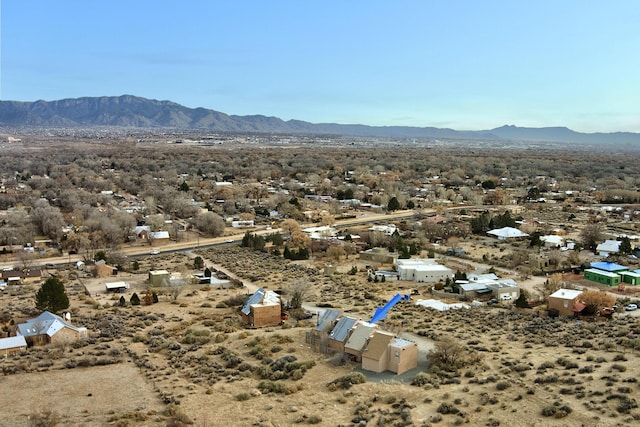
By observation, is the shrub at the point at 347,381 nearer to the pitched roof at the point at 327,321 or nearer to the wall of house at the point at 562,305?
the pitched roof at the point at 327,321

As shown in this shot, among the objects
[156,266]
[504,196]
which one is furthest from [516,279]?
[504,196]

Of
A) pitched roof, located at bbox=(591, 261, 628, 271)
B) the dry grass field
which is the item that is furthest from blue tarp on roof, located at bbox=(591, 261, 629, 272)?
the dry grass field

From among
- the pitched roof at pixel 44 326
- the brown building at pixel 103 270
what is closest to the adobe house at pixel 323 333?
the pitched roof at pixel 44 326

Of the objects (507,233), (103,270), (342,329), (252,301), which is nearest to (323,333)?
(342,329)

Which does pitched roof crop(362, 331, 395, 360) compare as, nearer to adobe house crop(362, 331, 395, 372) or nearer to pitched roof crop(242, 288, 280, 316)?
adobe house crop(362, 331, 395, 372)

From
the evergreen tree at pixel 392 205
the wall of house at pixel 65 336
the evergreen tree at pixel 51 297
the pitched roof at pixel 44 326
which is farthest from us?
the evergreen tree at pixel 392 205

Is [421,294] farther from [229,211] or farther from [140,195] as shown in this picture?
[140,195]

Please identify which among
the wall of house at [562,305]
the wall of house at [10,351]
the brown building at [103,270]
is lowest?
the brown building at [103,270]
